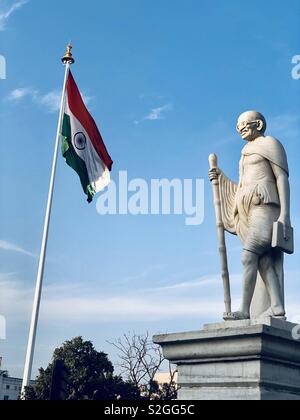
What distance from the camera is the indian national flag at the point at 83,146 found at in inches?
651

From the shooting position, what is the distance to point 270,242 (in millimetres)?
7074

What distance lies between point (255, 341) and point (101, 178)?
1144cm

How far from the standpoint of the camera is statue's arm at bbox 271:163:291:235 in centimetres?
721

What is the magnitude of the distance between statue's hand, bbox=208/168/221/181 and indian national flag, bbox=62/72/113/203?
29.0 ft

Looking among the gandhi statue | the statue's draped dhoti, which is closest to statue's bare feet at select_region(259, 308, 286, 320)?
the gandhi statue

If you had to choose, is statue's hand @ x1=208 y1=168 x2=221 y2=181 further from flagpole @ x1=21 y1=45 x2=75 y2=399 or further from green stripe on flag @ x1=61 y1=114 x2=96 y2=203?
green stripe on flag @ x1=61 y1=114 x2=96 y2=203

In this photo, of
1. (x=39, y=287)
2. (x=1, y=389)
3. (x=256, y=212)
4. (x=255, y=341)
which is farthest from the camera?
(x=1, y=389)

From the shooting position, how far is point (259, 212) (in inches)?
287

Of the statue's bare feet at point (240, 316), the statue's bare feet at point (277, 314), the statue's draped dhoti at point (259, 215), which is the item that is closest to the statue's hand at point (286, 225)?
the statue's draped dhoti at point (259, 215)

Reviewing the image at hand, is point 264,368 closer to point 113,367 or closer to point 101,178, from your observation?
point 101,178

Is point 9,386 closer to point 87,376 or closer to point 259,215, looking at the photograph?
point 87,376

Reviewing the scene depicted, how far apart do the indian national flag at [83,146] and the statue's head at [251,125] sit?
914cm

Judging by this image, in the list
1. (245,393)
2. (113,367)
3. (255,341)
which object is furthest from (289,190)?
(113,367)

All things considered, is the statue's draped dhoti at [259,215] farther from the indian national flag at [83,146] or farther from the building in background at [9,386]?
the building in background at [9,386]
